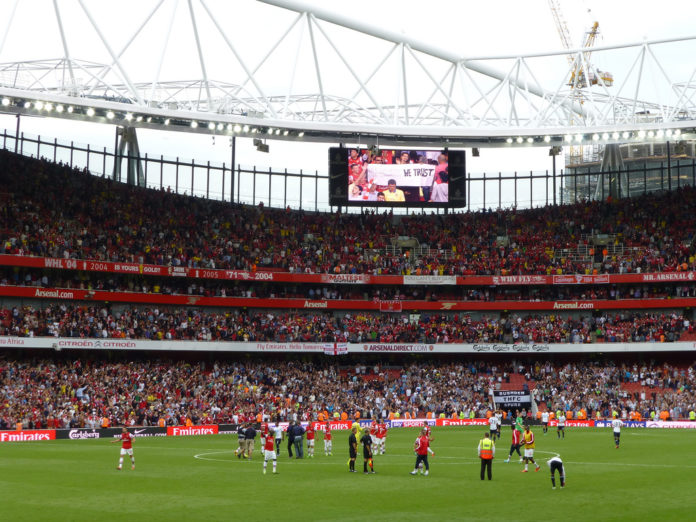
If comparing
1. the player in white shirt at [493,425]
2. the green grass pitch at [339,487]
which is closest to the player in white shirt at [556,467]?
the green grass pitch at [339,487]

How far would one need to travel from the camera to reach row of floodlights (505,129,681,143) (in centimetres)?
6372

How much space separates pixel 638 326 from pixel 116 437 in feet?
131

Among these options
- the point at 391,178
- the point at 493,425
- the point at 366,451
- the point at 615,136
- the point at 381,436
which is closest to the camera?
the point at 366,451

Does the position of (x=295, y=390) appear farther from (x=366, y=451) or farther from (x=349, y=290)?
(x=366, y=451)

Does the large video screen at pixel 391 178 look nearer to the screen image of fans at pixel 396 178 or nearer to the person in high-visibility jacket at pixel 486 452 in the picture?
the screen image of fans at pixel 396 178

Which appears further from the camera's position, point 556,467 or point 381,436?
point 381,436

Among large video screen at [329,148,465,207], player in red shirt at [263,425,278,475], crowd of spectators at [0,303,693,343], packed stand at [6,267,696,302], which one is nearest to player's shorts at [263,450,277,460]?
player in red shirt at [263,425,278,475]

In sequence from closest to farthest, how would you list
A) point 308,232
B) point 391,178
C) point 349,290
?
point 349,290, point 391,178, point 308,232

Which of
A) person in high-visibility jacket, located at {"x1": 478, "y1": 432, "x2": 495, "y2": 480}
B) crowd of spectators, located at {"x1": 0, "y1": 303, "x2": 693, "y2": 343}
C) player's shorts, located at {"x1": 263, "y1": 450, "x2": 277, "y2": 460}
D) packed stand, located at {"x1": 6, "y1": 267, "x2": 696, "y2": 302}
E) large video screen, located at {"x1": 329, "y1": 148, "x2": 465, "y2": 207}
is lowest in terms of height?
player's shorts, located at {"x1": 263, "y1": 450, "x2": 277, "y2": 460}

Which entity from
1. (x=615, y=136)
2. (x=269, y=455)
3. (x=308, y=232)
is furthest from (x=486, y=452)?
(x=308, y=232)

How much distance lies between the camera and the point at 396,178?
76250 mm

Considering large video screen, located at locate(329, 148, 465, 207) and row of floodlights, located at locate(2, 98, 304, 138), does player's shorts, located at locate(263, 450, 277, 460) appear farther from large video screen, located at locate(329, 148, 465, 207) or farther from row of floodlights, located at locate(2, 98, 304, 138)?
large video screen, located at locate(329, 148, 465, 207)

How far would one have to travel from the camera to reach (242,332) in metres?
66.7

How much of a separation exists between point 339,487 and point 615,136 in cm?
4796
